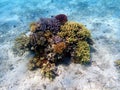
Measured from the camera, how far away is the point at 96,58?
24.2ft

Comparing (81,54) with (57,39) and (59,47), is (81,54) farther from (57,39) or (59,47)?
(57,39)

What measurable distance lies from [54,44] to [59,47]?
313mm

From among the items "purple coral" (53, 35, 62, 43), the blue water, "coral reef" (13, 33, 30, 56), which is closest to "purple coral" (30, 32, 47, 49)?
"coral reef" (13, 33, 30, 56)

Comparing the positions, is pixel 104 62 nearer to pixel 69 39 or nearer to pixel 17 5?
pixel 69 39

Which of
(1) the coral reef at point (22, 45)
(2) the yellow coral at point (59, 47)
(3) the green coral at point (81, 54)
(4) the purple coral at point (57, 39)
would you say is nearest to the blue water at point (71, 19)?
(1) the coral reef at point (22, 45)

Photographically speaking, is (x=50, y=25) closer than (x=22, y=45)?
Yes

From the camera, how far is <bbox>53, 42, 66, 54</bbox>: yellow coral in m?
6.68

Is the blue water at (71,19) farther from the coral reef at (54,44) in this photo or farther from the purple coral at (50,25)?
the purple coral at (50,25)

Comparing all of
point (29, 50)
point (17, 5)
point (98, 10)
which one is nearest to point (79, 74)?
point (29, 50)

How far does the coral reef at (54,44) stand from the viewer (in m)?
6.73

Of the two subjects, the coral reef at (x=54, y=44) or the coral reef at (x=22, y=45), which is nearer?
the coral reef at (x=54, y=44)

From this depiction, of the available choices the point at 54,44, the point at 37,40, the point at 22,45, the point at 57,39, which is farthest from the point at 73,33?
the point at 22,45

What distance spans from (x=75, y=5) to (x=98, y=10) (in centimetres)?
186

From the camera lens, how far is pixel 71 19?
10.7m
